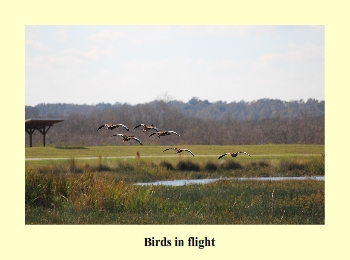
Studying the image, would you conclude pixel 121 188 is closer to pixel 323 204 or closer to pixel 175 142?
pixel 175 142

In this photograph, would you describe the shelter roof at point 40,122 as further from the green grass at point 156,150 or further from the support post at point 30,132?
the green grass at point 156,150

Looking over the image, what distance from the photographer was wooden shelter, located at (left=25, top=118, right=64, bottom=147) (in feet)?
55.5

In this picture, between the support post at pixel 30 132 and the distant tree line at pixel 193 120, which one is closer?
the support post at pixel 30 132

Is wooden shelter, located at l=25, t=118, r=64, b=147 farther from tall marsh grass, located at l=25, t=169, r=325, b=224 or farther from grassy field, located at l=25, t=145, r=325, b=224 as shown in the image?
tall marsh grass, located at l=25, t=169, r=325, b=224

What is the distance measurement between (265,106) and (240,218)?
4.43m

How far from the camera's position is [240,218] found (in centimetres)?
1462

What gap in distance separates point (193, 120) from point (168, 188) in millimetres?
2255

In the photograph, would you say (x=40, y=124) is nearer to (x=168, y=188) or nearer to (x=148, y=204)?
(x=168, y=188)

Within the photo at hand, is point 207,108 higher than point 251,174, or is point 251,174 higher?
point 207,108

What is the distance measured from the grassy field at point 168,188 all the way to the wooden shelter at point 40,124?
559 mm

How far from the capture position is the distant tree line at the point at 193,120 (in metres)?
17.3

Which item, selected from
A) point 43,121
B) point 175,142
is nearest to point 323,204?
point 175,142

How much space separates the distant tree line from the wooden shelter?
132mm

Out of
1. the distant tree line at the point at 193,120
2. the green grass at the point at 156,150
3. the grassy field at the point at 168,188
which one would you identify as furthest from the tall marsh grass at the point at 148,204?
the distant tree line at the point at 193,120
